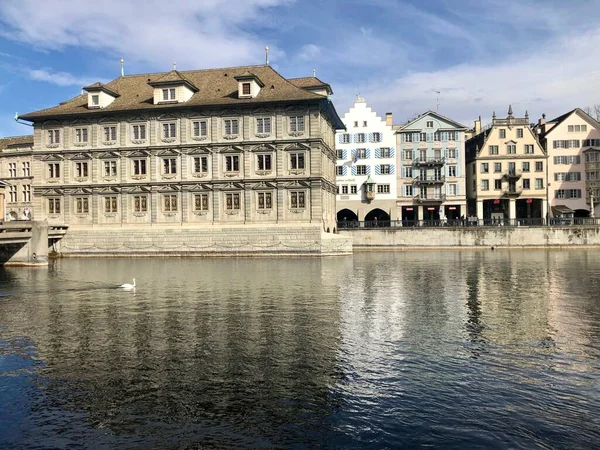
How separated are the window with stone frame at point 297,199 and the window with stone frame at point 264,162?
3.72m

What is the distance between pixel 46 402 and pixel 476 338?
37.0ft

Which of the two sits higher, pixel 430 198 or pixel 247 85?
pixel 247 85

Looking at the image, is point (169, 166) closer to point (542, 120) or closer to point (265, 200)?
point (265, 200)

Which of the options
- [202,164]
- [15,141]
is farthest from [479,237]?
[15,141]

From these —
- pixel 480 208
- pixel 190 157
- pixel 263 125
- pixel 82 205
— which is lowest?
pixel 480 208

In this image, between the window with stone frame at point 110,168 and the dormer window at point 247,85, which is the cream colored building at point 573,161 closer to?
the dormer window at point 247,85

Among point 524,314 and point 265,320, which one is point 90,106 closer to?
point 265,320

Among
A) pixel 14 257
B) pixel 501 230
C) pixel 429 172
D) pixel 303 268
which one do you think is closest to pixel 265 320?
pixel 303 268

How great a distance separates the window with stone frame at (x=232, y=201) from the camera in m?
54.8

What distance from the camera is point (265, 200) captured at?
54.2 metres

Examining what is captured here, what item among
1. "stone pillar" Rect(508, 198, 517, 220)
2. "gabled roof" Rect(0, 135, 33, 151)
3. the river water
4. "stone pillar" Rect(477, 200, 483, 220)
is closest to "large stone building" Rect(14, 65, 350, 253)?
"gabled roof" Rect(0, 135, 33, 151)

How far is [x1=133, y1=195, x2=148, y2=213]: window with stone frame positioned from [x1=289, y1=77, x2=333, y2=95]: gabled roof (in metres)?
21.2

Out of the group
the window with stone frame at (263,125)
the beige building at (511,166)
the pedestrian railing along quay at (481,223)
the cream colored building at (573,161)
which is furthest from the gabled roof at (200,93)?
the cream colored building at (573,161)

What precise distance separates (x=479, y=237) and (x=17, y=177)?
67.2 m
